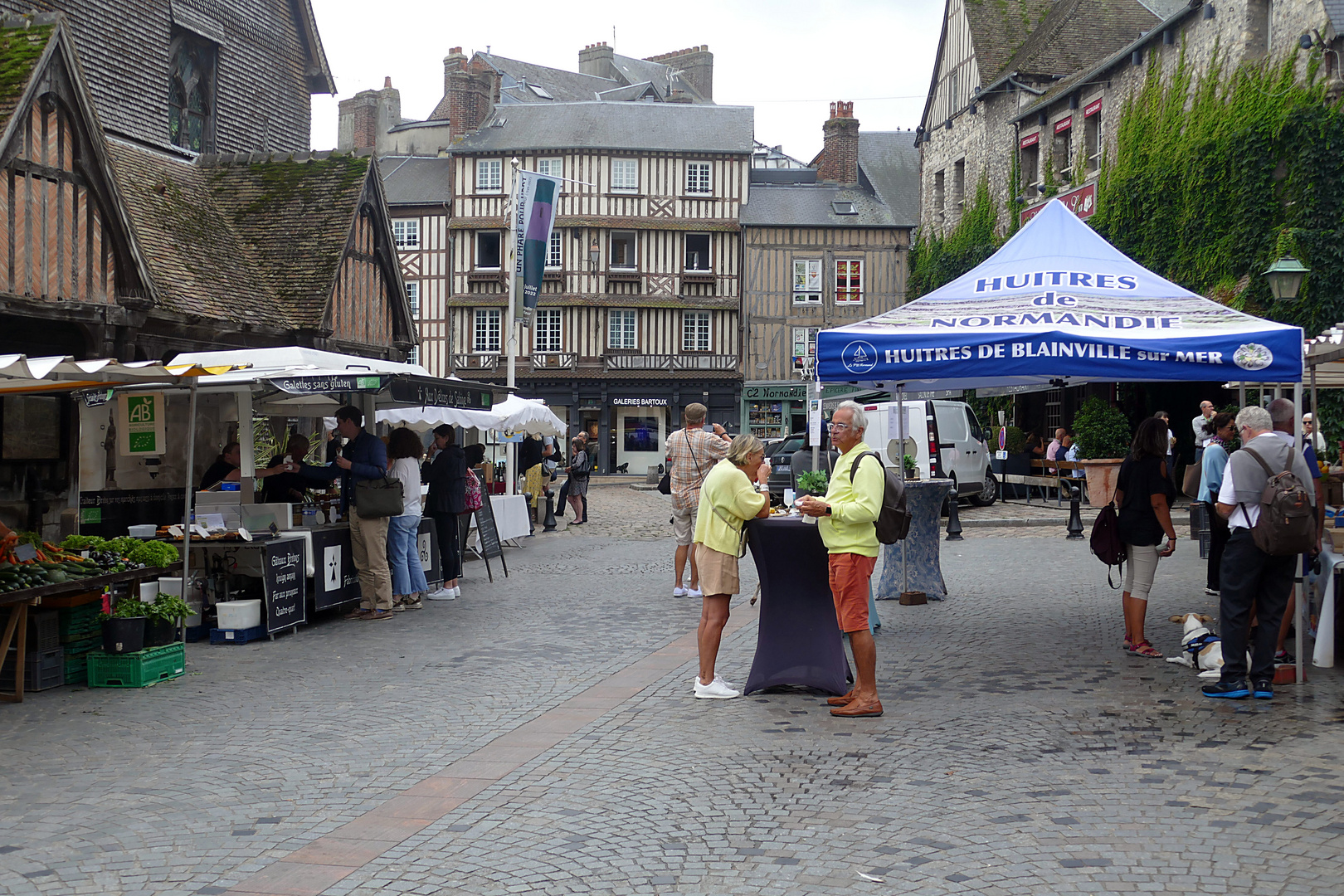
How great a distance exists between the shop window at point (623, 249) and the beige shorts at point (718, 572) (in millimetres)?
35439

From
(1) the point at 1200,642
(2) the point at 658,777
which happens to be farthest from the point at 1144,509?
(2) the point at 658,777

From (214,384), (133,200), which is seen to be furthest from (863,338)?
(133,200)

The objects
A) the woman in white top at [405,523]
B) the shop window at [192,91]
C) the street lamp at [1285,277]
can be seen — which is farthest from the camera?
the shop window at [192,91]

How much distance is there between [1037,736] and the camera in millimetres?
5879

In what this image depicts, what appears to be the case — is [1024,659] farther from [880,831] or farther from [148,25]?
[148,25]

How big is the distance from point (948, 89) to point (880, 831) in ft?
100

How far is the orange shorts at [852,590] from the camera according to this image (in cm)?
632

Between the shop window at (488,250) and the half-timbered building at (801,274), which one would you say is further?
the shop window at (488,250)

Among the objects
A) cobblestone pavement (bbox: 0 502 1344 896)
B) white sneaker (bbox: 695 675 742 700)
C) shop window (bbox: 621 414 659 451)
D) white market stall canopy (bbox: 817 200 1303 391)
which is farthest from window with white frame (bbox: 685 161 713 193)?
white sneaker (bbox: 695 675 742 700)

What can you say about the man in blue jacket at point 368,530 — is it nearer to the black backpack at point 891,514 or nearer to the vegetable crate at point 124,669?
the vegetable crate at point 124,669

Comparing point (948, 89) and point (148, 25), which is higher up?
point (948, 89)

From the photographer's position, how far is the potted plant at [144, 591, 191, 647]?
24.8 feet

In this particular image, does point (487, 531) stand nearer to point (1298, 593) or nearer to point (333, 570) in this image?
point (333, 570)

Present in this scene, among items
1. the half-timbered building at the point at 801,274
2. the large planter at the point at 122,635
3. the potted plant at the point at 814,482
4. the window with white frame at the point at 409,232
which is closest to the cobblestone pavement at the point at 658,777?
the large planter at the point at 122,635
